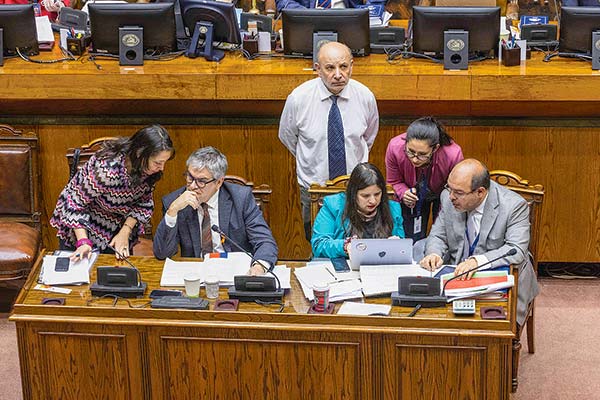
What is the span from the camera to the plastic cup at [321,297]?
13.3 ft

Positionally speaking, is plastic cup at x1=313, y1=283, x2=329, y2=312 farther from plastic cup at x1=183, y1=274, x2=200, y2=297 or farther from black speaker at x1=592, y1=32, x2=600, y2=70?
black speaker at x1=592, y1=32, x2=600, y2=70

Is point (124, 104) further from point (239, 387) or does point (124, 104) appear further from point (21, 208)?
point (239, 387)

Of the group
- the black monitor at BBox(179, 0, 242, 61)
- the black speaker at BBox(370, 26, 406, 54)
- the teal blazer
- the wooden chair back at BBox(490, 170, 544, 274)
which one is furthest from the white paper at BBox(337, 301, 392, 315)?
the black speaker at BBox(370, 26, 406, 54)

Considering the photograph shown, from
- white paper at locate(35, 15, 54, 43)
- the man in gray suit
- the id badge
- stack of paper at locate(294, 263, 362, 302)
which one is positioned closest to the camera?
stack of paper at locate(294, 263, 362, 302)

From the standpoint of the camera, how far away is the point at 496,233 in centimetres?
457

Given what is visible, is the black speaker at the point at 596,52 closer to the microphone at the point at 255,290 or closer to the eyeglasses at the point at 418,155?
the eyeglasses at the point at 418,155

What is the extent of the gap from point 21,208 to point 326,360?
7.73 ft

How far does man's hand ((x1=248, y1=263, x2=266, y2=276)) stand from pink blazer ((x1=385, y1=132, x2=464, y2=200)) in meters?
1.01

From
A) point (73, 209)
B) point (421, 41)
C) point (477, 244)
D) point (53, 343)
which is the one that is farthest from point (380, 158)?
point (53, 343)

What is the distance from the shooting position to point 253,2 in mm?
7805

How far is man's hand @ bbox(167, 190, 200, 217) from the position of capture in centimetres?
451

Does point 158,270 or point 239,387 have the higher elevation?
point 158,270

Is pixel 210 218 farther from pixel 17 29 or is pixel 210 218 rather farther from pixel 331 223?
pixel 17 29

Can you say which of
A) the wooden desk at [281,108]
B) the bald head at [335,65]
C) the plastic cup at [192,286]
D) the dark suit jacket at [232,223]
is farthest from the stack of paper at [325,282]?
the wooden desk at [281,108]
